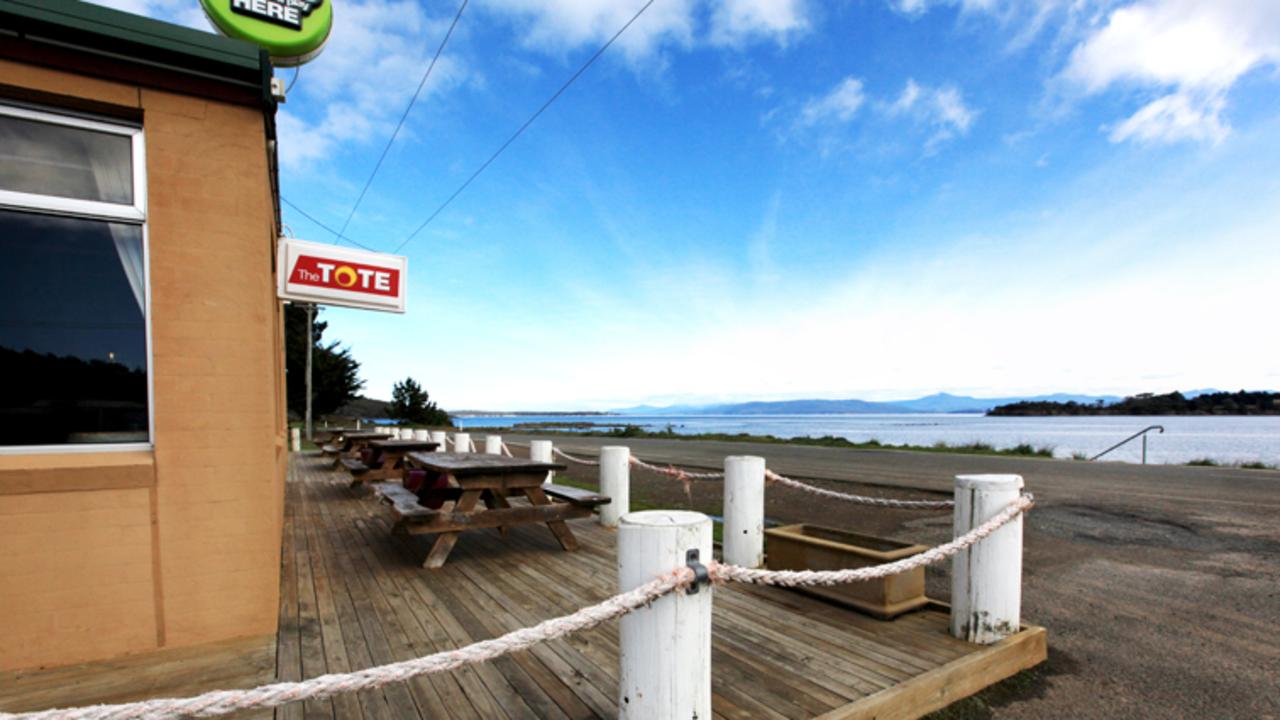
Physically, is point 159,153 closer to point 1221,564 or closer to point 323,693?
point 323,693

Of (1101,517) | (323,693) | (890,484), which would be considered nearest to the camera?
(323,693)

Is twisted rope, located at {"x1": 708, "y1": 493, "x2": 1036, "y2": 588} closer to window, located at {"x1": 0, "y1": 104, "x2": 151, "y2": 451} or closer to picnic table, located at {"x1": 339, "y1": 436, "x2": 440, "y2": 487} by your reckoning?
window, located at {"x1": 0, "y1": 104, "x2": 151, "y2": 451}

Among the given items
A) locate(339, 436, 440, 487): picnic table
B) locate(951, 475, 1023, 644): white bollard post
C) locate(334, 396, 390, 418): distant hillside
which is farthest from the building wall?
locate(334, 396, 390, 418): distant hillside


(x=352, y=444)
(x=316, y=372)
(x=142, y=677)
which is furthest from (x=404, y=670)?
(x=316, y=372)

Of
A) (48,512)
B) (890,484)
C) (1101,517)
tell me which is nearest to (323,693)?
(48,512)

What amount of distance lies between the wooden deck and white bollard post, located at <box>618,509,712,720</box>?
51cm

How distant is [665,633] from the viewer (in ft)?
7.20

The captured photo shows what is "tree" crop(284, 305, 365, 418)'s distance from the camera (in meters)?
36.5

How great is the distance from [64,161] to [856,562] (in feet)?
16.8

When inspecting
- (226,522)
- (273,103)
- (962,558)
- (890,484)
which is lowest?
(890,484)

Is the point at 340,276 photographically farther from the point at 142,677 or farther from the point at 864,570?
the point at 864,570

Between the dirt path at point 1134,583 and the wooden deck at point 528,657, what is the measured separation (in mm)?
402

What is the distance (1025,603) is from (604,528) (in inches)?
153

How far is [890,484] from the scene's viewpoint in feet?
36.6
